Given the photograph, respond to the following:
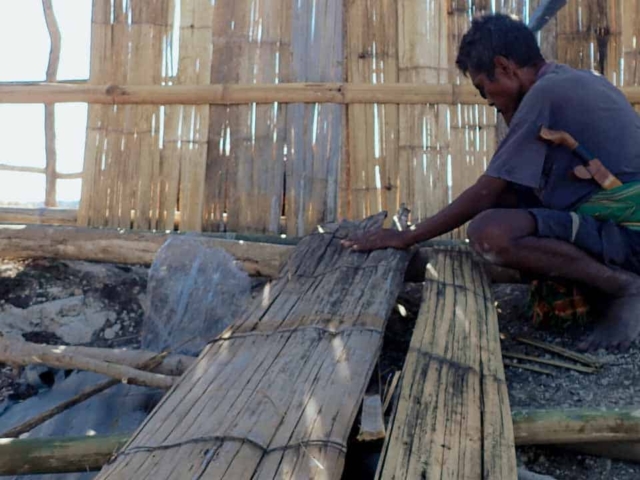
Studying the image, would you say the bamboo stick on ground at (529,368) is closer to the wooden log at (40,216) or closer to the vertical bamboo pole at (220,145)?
the vertical bamboo pole at (220,145)

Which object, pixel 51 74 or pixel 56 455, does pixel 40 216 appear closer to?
pixel 51 74

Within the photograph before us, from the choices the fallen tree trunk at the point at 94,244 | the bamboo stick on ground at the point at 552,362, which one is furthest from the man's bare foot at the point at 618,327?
the fallen tree trunk at the point at 94,244

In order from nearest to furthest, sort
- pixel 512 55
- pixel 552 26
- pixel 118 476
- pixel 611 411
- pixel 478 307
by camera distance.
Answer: pixel 118 476 < pixel 611 411 < pixel 478 307 < pixel 512 55 < pixel 552 26

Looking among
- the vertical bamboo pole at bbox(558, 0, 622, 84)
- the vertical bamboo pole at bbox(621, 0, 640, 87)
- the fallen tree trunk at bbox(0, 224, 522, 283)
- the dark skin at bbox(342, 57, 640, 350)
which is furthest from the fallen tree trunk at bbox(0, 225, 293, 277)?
the vertical bamboo pole at bbox(621, 0, 640, 87)

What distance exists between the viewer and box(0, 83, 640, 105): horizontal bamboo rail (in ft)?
15.7

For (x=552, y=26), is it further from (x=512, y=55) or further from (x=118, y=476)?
(x=118, y=476)

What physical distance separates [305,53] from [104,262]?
64.9 inches

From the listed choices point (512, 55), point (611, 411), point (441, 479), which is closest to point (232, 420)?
point (441, 479)

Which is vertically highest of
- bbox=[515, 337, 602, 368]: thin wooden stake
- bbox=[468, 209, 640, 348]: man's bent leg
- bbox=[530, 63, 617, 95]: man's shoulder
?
bbox=[530, 63, 617, 95]: man's shoulder

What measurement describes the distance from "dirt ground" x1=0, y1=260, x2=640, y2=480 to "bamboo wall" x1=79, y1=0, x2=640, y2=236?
0.75 metres

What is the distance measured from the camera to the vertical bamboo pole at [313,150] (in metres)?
4.79

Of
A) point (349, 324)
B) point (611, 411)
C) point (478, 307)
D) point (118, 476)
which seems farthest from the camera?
point (478, 307)

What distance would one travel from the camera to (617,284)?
3107 millimetres

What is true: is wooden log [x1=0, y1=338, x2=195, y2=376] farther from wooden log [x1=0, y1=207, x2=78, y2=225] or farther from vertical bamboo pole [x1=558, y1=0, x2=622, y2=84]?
vertical bamboo pole [x1=558, y1=0, x2=622, y2=84]
